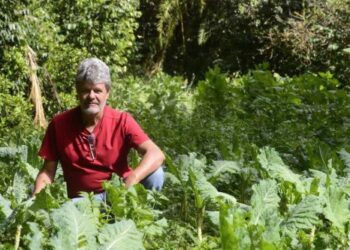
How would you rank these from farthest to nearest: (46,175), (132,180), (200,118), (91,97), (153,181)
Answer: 1. (200,118)
2. (153,181)
3. (46,175)
4. (132,180)
5. (91,97)

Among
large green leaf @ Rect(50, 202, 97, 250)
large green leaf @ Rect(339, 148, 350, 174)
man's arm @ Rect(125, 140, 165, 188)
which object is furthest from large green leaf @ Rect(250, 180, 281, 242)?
large green leaf @ Rect(339, 148, 350, 174)

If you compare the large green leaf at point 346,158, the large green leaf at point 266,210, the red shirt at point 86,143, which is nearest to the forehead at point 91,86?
the red shirt at point 86,143

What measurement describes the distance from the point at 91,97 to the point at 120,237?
1.01m

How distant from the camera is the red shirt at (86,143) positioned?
432cm

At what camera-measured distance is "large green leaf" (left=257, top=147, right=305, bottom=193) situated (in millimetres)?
4523

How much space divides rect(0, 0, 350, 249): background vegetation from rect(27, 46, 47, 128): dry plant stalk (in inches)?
0.7

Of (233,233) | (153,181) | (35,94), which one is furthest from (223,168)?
(35,94)

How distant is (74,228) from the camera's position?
11.3ft

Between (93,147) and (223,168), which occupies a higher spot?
(93,147)

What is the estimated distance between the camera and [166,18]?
1380 centimetres

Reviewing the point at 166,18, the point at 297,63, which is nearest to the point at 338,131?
the point at 297,63

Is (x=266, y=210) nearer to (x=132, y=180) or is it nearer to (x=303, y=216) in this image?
(x=303, y=216)

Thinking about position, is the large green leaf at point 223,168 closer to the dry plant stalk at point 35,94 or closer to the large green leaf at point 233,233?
the large green leaf at point 233,233

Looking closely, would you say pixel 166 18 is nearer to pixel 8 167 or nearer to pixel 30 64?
pixel 30 64
